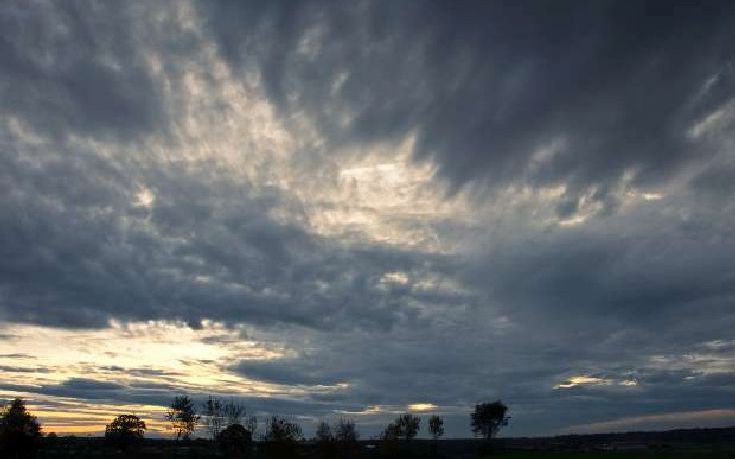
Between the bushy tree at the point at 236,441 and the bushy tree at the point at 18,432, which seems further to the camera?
the bushy tree at the point at 236,441

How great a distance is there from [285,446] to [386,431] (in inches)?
2135

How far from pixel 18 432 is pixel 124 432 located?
66757 millimetres

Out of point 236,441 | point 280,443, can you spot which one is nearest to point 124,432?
point 236,441

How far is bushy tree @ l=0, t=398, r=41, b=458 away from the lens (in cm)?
10025

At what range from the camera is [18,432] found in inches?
4018

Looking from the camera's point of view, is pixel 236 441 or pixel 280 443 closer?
pixel 280 443

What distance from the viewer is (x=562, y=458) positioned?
5202 inches

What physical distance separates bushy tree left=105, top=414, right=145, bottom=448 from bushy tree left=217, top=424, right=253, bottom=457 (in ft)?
79.5

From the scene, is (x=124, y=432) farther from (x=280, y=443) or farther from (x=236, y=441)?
(x=280, y=443)

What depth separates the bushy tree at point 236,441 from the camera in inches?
6383

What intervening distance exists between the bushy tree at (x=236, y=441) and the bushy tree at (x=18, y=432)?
6340 cm

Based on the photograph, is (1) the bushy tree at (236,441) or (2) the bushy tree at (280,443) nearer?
(2) the bushy tree at (280,443)

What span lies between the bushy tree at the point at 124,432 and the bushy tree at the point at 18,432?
6029cm

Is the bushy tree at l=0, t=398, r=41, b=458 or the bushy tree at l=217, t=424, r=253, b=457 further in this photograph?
the bushy tree at l=217, t=424, r=253, b=457
